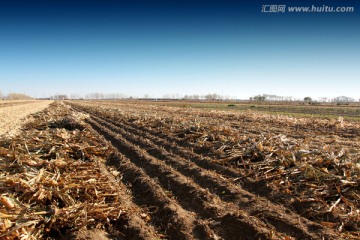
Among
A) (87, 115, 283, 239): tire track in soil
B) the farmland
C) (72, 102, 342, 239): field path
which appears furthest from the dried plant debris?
(87, 115, 283, 239): tire track in soil

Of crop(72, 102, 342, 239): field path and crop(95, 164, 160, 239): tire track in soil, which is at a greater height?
crop(72, 102, 342, 239): field path

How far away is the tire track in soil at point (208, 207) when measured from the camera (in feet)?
13.7

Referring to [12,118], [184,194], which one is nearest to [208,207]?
[184,194]

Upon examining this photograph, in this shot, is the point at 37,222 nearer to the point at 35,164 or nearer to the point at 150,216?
the point at 150,216

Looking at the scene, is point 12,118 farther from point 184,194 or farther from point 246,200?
point 246,200

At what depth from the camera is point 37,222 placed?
4.04 metres

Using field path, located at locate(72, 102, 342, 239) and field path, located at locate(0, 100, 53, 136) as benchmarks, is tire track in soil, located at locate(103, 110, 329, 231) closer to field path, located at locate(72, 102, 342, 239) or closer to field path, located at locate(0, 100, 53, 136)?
field path, located at locate(72, 102, 342, 239)

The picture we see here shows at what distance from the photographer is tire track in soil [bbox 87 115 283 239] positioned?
4.18 metres

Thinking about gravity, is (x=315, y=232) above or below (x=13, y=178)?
below

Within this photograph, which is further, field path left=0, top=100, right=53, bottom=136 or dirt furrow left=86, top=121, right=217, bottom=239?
field path left=0, top=100, right=53, bottom=136

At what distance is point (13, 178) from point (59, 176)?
0.91 m

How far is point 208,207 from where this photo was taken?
507 centimetres

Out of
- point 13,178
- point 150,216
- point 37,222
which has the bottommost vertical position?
point 150,216

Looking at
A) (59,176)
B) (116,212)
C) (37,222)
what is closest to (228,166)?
(116,212)
